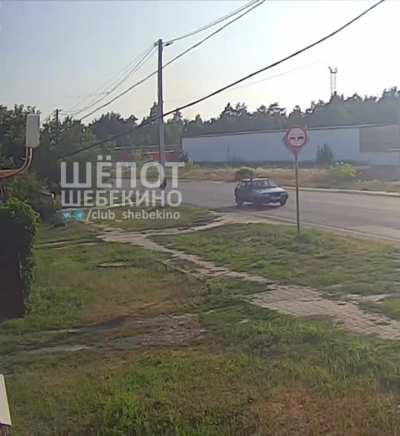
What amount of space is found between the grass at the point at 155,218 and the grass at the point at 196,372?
1423 cm

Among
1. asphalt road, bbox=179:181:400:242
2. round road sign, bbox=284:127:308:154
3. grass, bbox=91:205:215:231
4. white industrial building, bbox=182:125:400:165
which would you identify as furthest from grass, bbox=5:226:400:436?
white industrial building, bbox=182:125:400:165

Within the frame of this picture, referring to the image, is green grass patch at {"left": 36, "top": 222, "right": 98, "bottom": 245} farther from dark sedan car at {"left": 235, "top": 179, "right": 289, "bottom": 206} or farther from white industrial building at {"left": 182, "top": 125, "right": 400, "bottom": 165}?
white industrial building at {"left": 182, "top": 125, "right": 400, "bottom": 165}

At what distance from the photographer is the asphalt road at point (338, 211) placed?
70.3 feet

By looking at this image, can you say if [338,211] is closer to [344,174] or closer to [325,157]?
[344,174]

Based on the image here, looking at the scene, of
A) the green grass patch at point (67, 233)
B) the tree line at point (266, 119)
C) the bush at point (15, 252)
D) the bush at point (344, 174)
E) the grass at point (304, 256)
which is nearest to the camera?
the bush at point (15, 252)

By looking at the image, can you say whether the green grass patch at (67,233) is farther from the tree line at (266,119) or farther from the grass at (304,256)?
the tree line at (266,119)

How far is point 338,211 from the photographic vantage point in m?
27.9

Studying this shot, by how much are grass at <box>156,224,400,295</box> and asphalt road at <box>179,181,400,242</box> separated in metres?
1.98

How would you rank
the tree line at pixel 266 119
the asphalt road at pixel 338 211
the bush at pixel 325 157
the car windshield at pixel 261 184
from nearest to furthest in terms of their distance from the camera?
the asphalt road at pixel 338 211
the car windshield at pixel 261 184
the bush at pixel 325 157
the tree line at pixel 266 119

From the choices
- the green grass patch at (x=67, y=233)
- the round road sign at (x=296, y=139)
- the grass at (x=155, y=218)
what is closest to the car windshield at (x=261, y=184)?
the grass at (x=155, y=218)

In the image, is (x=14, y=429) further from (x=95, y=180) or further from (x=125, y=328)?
(x=95, y=180)

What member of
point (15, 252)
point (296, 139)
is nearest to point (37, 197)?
point (296, 139)

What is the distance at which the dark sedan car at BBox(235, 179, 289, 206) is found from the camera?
107ft

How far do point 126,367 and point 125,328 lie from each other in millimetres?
2239
